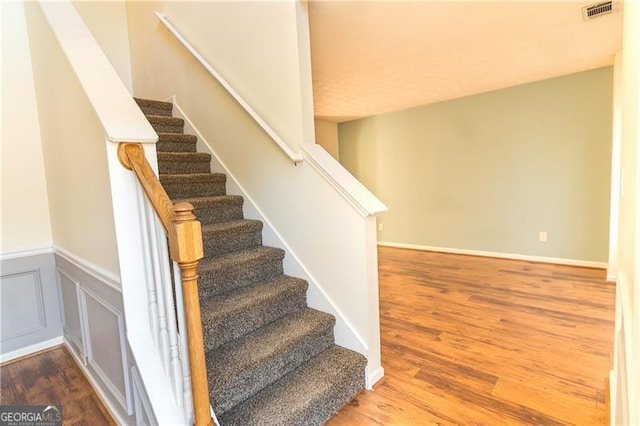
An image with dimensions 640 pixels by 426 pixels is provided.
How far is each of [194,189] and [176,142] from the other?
0.65 meters

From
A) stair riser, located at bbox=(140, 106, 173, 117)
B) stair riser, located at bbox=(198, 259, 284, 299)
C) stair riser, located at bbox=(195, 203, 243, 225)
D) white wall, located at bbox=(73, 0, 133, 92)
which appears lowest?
stair riser, located at bbox=(198, 259, 284, 299)

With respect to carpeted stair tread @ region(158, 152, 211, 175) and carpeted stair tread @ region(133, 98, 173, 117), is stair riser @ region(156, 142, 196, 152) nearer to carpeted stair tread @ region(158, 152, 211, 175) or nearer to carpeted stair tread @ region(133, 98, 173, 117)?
carpeted stair tread @ region(158, 152, 211, 175)

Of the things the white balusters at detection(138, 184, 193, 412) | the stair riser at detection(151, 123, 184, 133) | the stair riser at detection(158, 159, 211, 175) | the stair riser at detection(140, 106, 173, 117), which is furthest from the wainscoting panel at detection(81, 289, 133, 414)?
the stair riser at detection(140, 106, 173, 117)

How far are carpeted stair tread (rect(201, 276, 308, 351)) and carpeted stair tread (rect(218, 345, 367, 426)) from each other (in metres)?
0.32

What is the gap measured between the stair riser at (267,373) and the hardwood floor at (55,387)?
0.77 m

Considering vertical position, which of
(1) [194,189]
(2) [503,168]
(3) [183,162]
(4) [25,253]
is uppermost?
(3) [183,162]

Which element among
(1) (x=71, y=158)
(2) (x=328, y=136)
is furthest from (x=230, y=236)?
(2) (x=328, y=136)

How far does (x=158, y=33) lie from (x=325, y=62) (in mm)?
1883

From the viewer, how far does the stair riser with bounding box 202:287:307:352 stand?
1.58 m

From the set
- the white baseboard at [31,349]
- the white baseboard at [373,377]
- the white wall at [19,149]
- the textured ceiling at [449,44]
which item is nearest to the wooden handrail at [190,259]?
the white baseboard at [373,377]

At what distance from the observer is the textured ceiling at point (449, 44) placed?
2221 mm

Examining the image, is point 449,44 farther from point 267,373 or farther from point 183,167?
point 267,373

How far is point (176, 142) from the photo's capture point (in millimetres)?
2797

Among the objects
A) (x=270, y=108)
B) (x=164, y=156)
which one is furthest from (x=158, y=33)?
(x=270, y=108)
